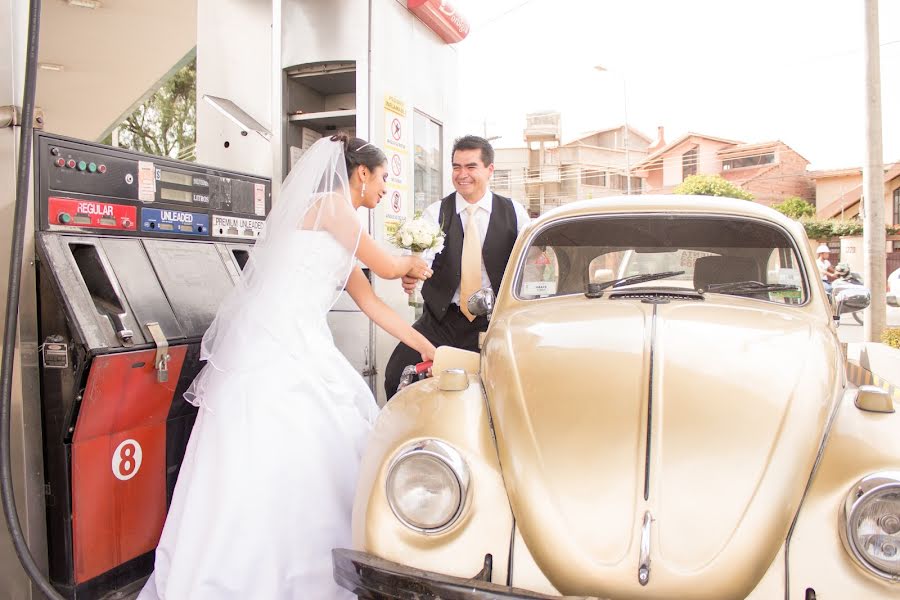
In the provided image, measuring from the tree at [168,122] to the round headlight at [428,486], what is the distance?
1662 cm

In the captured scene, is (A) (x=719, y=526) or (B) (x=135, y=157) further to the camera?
(B) (x=135, y=157)

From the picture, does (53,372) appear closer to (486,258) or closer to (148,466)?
(148,466)

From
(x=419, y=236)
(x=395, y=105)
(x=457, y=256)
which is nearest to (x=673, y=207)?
(x=419, y=236)

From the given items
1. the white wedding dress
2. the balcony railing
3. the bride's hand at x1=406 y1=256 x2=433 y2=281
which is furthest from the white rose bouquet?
the balcony railing

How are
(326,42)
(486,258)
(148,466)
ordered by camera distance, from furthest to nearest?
(326,42) < (486,258) < (148,466)

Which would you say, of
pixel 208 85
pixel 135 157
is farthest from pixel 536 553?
pixel 208 85

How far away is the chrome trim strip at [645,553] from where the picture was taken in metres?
1.66

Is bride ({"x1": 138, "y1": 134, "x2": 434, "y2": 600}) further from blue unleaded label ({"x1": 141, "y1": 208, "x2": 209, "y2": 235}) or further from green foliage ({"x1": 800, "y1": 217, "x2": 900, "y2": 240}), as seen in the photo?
green foliage ({"x1": 800, "y1": 217, "x2": 900, "y2": 240})

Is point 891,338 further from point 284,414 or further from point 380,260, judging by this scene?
point 284,414

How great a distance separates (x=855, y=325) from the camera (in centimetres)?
1587

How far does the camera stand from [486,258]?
4.22 m

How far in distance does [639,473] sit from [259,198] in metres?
2.91

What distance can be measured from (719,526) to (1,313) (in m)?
2.62

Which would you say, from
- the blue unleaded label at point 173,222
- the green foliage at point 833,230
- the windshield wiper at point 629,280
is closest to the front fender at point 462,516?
the windshield wiper at point 629,280
